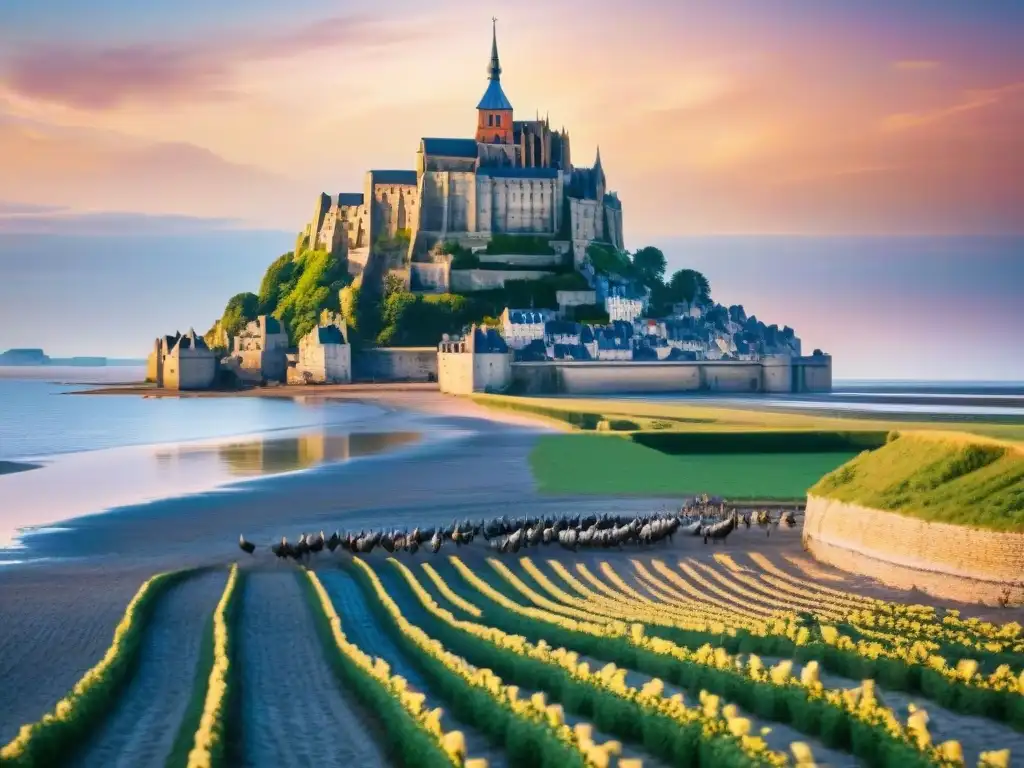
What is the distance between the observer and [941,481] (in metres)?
17.0

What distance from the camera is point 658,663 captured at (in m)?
11.0

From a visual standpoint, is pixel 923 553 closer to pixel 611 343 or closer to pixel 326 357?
pixel 611 343

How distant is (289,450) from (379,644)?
28524mm

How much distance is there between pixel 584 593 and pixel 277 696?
5.80 m

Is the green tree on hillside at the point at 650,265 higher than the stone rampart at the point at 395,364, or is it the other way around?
the green tree on hillside at the point at 650,265

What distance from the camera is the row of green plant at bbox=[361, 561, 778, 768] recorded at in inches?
323

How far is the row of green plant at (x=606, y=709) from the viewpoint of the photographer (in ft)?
26.9

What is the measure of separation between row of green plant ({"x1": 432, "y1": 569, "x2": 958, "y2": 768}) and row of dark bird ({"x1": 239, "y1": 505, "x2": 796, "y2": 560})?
256 inches

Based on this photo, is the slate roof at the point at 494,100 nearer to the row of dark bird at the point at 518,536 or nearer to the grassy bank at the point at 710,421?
the grassy bank at the point at 710,421

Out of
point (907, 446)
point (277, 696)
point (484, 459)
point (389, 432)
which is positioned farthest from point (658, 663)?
point (389, 432)

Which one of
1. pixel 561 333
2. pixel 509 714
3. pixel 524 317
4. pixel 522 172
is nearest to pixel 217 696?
pixel 509 714

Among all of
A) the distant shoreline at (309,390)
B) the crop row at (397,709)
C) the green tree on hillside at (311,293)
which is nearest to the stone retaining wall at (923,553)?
the crop row at (397,709)

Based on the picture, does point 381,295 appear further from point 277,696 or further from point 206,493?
point 277,696

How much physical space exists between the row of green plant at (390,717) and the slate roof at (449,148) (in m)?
96.9
